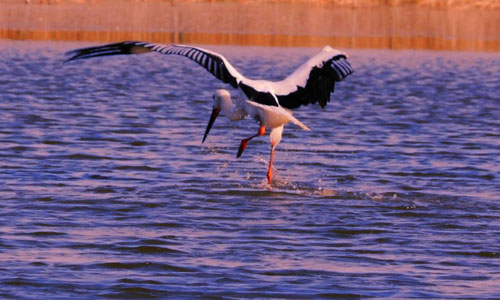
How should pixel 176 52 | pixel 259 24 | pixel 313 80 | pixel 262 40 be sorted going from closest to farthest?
pixel 176 52 → pixel 313 80 → pixel 262 40 → pixel 259 24

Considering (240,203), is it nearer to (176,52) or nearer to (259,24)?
(176,52)

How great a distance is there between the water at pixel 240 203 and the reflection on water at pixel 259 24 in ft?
88.0

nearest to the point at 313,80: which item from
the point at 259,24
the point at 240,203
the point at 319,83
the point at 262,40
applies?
the point at 319,83

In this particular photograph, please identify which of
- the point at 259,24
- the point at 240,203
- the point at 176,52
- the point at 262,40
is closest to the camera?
the point at 176,52

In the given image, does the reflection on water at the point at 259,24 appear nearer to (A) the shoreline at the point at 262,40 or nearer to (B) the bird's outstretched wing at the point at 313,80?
(A) the shoreline at the point at 262,40

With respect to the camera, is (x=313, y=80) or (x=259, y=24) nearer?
(x=313, y=80)

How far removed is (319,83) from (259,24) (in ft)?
160

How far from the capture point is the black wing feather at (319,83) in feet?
43.3

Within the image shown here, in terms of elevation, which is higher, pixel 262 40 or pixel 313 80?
pixel 313 80

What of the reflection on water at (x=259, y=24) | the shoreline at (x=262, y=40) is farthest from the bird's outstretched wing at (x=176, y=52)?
the shoreline at (x=262, y=40)

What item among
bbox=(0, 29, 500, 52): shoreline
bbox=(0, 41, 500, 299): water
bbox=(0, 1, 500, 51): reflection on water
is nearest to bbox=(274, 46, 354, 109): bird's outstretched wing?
bbox=(0, 41, 500, 299): water

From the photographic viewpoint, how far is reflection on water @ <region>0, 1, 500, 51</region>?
54125 millimetres

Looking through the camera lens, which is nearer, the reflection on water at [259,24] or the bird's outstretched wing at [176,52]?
the bird's outstretched wing at [176,52]

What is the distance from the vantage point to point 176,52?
473 inches
